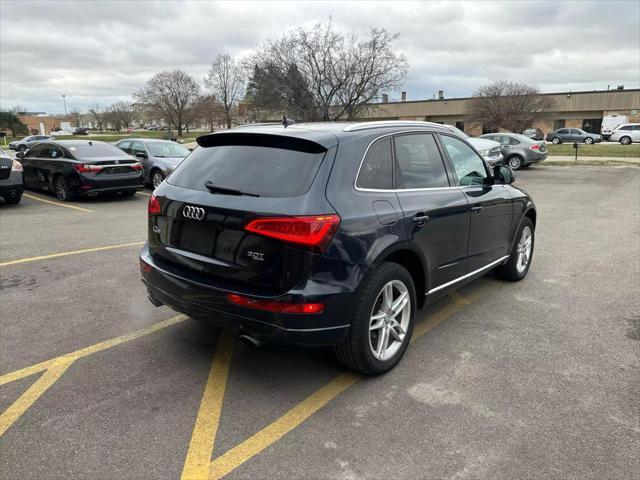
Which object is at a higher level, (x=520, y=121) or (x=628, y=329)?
(x=520, y=121)

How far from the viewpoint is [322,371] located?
348 cm

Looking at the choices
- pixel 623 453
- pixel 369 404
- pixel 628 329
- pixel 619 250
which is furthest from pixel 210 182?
pixel 619 250

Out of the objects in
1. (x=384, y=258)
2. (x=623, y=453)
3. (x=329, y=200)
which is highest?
(x=329, y=200)

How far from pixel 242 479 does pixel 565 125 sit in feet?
221

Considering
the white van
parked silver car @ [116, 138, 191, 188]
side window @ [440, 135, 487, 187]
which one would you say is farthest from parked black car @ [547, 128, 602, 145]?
side window @ [440, 135, 487, 187]

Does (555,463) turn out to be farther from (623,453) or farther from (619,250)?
(619,250)

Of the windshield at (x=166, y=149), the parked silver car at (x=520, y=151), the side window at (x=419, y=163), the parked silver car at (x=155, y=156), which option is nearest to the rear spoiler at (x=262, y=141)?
the side window at (x=419, y=163)

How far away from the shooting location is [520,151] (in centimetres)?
2128

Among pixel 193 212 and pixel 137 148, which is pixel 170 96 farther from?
pixel 193 212

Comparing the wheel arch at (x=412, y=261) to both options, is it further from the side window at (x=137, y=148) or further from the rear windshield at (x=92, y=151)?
the side window at (x=137, y=148)

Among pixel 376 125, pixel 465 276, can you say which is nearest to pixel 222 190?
pixel 376 125

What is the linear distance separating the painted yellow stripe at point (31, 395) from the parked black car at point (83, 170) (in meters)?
8.63

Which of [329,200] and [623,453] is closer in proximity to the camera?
[623,453]

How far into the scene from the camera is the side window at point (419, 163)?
143 inches
